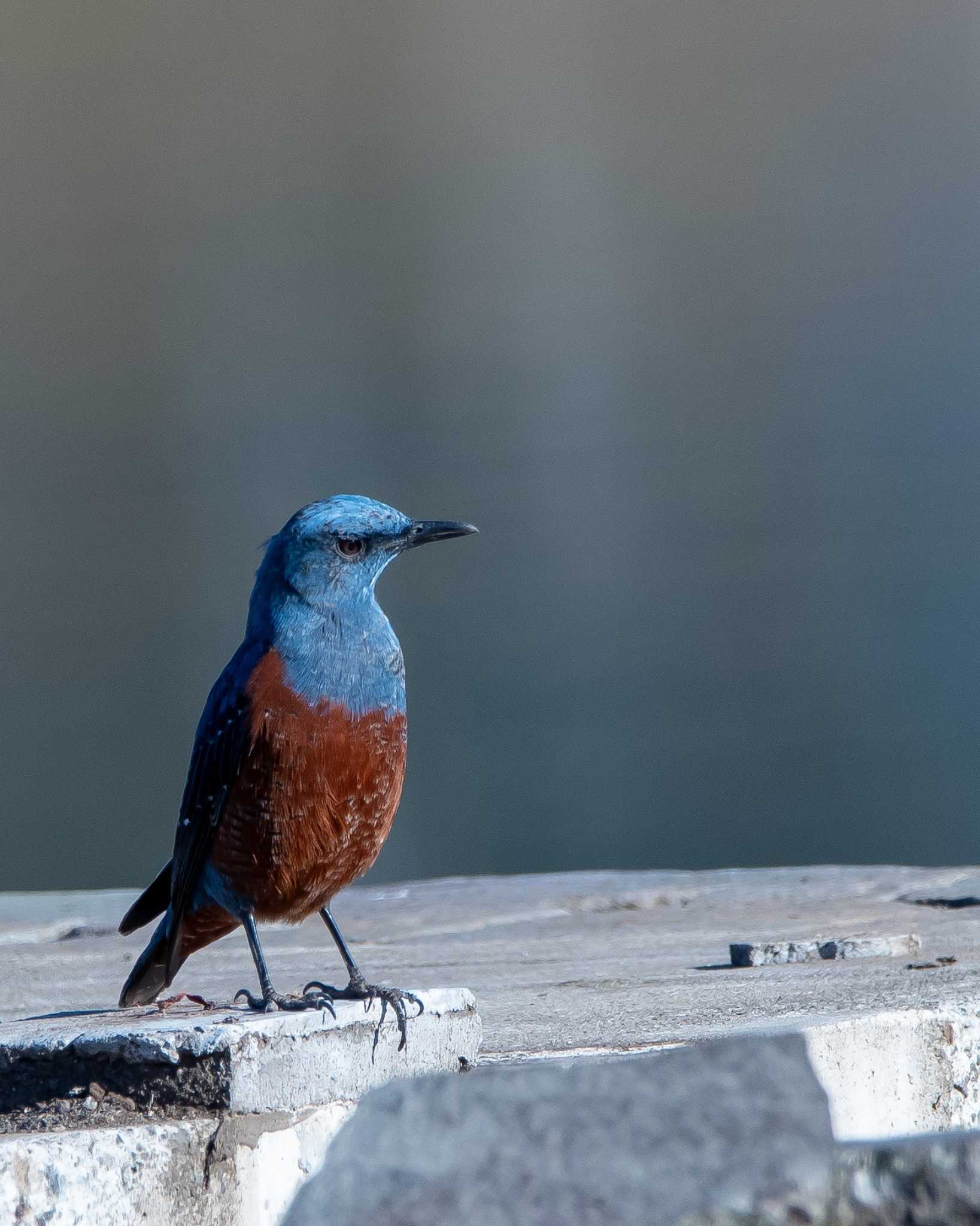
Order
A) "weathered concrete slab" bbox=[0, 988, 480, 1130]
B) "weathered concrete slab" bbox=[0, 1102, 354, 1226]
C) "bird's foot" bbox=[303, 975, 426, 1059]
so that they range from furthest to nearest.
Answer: "bird's foot" bbox=[303, 975, 426, 1059]
"weathered concrete slab" bbox=[0, 988, 480, 1130]
"weathered concrete slab" bbox=[0, 1102, 354, 1226]

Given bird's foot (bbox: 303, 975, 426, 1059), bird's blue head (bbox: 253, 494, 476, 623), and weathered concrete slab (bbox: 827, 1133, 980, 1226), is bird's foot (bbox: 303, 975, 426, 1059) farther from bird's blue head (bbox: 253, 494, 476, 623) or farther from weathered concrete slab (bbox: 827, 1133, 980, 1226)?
weathered concrete slab (bbox: 827, 1133, 980, 1226)

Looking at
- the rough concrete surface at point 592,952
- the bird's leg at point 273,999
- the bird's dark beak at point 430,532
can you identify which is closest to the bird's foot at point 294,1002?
the bird's leg at point 273,999

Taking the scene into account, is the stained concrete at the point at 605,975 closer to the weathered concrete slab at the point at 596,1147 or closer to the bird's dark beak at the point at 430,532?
the weathered concrete slab at the point at 596,1147

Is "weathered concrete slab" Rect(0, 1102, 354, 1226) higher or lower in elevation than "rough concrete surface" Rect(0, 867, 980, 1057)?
higher

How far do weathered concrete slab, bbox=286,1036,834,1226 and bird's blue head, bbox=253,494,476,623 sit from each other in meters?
1.20

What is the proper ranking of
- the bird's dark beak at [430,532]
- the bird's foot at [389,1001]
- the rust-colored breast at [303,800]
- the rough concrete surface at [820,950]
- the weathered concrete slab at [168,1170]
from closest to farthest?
1. the weathered concrete slab at [168,1170]
2. the bird's foot at [389,1001]
3. the rust-colored breast at [303,800]
4. the bird's dark beak at [430,532]
5. the rough concrete surface at [820,950]

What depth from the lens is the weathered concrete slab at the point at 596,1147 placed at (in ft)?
3.78

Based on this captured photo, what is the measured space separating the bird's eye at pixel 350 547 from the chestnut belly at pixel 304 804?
27 centimetres

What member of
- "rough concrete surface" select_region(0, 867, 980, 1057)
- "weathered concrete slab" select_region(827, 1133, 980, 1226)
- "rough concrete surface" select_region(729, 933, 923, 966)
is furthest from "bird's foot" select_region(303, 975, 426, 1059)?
"rough concrete surface" select_region(729, 933, 923, 966)

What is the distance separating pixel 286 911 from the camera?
2.38 meters

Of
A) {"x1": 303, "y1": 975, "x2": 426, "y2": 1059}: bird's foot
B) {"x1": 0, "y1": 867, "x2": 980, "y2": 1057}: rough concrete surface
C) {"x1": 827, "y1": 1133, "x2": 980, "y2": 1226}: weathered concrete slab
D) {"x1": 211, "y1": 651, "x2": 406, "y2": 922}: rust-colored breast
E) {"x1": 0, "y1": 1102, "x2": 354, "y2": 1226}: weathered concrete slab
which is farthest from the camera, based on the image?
{"x1": 0, "y1": 867, "x2": 980, "y2": 1057}: rough concrete surface

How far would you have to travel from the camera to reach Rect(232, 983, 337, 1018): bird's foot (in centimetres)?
196

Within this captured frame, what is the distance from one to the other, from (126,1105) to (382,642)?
868 mm

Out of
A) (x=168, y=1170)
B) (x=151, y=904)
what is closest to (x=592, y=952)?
(x=151, y=904)
